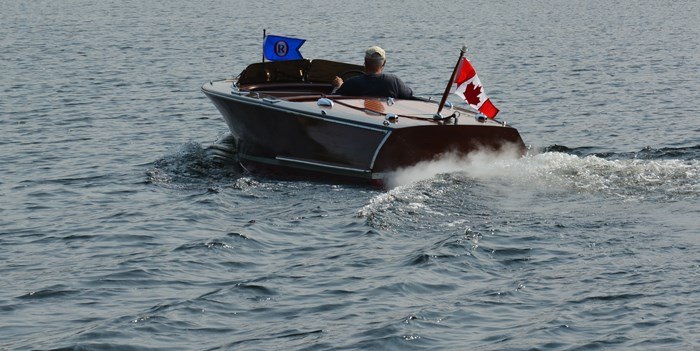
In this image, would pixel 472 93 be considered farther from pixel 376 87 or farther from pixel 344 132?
pixel 376 87

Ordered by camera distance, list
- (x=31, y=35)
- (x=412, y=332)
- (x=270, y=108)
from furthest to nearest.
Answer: (x=31, y=35), (x=270, y=108), (x=412, y=332)

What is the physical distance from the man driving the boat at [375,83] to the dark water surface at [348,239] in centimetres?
162

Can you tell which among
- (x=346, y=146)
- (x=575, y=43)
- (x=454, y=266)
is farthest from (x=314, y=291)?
(x=575, y=43)

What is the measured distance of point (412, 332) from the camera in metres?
9.96

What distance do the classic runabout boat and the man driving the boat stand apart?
23 cm

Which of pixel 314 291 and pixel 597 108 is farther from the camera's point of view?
pixel 597 108

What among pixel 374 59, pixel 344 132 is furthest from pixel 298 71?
pixel 344 132

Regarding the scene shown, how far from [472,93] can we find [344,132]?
1770mm

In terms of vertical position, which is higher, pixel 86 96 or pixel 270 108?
pixel 270 108

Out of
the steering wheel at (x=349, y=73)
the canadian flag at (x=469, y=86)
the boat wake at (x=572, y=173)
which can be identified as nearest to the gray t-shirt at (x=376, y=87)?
the steering wheel at (x=349, y=73)

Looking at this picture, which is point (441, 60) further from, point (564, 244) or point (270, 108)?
point (564, 244)

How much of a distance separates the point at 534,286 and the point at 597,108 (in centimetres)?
1475

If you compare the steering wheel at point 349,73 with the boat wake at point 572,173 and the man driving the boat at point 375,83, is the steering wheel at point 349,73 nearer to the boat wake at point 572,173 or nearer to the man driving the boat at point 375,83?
the man driving the boat at point 375,83

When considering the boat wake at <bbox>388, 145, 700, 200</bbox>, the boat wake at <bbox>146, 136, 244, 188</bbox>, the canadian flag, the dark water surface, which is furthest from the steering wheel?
the canadian flag
